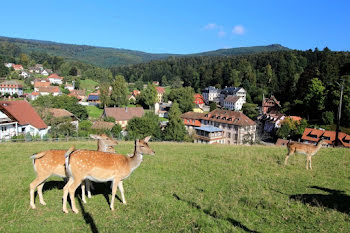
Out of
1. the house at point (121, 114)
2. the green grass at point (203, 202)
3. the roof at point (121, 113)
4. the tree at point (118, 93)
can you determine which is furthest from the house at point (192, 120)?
the green grass at point (203, 202)

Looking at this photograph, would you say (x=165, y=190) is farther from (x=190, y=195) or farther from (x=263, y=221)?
(x=263, y=221)

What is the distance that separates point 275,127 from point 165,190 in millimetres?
63238

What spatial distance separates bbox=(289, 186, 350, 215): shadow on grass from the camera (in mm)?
7875

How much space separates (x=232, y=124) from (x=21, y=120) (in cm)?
4626

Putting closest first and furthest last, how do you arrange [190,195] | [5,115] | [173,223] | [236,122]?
[173,223]
[190,195]
[5,115]
[236,122]

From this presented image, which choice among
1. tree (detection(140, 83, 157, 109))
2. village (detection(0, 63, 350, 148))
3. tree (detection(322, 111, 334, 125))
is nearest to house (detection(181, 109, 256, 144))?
village (detection(0, 63, 350, 148))

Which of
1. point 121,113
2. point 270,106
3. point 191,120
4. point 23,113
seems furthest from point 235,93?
point 23,113

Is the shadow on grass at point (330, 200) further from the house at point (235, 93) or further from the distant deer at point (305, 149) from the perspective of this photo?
the house at point (235, 93)

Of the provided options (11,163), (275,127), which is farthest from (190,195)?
(275,127)

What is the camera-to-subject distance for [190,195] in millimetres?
8820

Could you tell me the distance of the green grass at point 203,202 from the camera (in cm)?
664

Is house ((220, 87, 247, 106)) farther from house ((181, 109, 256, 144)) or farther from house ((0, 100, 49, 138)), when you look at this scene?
house ((0, 100, 49, 138))

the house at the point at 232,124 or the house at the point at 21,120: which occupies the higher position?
the house at the point at 21,120

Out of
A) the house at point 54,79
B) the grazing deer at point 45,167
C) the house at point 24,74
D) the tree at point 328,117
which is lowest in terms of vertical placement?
the tree at point 328,117
